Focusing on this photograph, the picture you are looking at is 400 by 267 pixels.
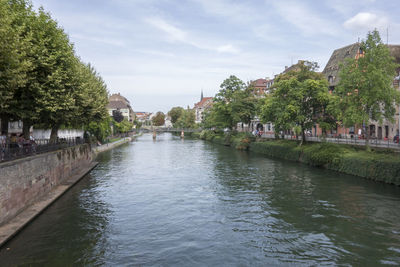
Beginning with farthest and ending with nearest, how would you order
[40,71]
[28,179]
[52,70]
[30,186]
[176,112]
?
[176,112] < [52,70] < [40,71] < [30,186] < [28,179]

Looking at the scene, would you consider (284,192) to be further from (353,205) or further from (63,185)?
(63,185)

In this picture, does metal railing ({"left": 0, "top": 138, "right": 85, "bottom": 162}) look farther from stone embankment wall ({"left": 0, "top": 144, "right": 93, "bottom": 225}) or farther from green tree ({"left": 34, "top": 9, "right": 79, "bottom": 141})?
green tree ({"left": 34, "top": 9, "right": 79, "bottom": 141})

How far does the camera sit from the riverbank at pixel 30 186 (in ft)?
46.6

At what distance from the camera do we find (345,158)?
31641 millimetres

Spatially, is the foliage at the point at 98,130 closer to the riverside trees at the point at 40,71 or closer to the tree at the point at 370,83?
the riverside trees at the point at 40,71

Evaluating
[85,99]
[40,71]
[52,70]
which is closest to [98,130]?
[85,99]

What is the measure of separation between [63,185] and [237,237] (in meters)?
15.0

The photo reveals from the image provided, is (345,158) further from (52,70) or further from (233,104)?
(233,104)

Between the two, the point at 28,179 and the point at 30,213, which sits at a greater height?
the point at 28,179

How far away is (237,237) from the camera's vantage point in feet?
47.8

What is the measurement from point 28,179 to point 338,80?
52.1m

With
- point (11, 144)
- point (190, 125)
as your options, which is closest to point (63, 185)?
point (11, 144)

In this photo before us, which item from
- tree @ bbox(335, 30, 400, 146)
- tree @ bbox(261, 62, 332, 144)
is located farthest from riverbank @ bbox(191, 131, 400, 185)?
tree @ bbox(261, 62, 332, 144)

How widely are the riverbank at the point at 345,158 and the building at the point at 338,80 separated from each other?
583cm
